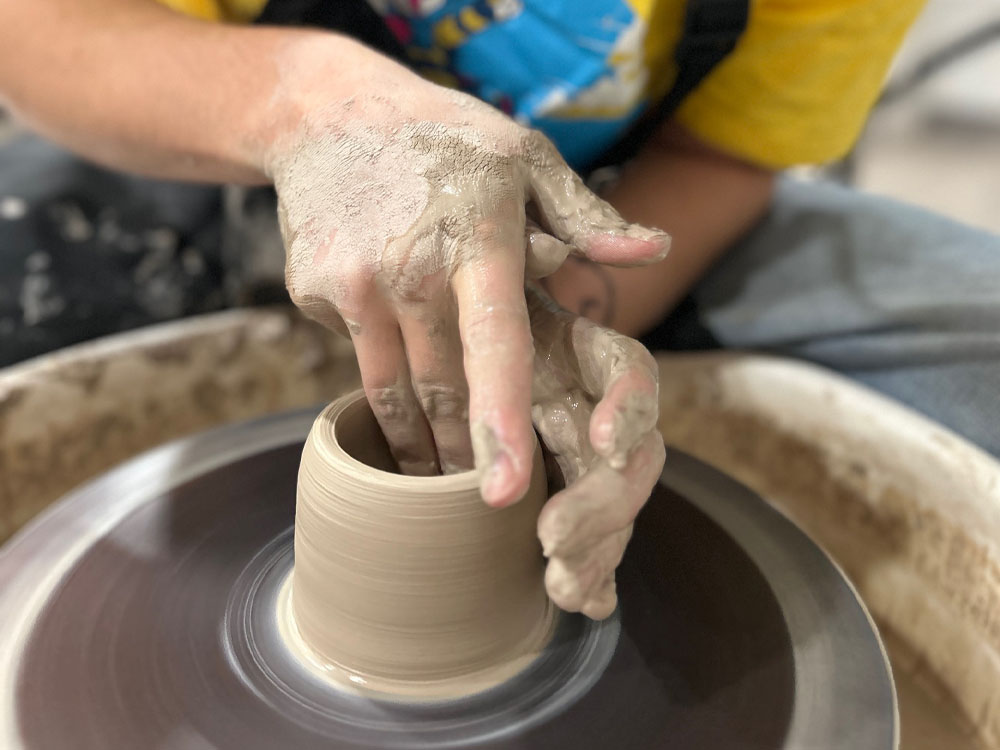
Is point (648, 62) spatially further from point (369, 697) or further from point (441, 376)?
point (369, 697)

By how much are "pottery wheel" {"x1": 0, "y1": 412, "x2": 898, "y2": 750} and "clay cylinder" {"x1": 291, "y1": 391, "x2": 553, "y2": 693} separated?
0.03m

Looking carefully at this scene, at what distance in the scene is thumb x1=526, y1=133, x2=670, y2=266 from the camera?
63cm

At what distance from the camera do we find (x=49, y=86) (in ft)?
3.03

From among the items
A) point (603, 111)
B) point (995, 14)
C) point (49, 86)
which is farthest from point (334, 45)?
point (995, 14)

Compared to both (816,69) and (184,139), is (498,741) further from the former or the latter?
(816,69)

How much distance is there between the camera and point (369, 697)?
0.67 m

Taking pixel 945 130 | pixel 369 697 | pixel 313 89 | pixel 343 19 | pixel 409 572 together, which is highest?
pixel 313 89

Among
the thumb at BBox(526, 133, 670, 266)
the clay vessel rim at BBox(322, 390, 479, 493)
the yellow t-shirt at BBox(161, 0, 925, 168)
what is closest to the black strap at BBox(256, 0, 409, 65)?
the yellow t-shirt at BBox(161, 0, 925, 168)

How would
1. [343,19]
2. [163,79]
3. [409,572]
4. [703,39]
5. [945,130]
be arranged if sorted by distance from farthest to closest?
[945,130]
[343,19]
[703,39]
[163,79]
[409,572]


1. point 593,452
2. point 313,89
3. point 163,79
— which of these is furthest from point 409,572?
point 163,79

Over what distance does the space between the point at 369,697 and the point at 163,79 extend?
2.11 feet

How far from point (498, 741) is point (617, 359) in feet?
1.04

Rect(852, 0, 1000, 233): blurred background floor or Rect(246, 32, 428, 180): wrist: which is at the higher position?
Rect(246, 32, 428, 180): wrist

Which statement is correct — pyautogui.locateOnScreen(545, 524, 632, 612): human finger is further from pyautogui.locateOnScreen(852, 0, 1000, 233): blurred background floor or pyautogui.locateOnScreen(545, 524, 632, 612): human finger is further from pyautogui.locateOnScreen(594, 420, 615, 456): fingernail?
pyautogui.locateOnScreen(852, 0, 1000, 233): blurred background floor
